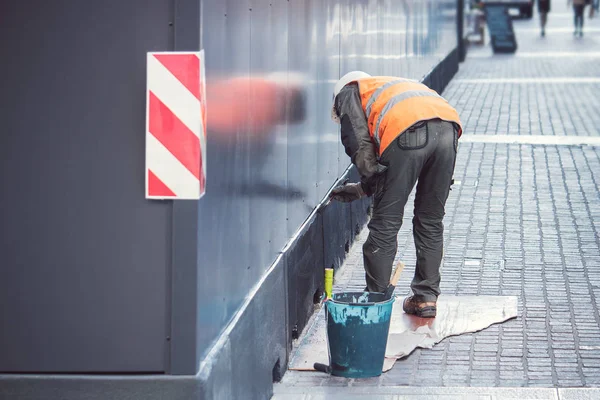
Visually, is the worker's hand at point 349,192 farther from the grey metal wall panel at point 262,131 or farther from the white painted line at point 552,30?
the white painted line at point 552,30

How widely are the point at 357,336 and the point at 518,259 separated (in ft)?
10.5

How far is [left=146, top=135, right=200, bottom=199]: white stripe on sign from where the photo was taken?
3850mm

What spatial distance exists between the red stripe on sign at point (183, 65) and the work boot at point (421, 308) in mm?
3447

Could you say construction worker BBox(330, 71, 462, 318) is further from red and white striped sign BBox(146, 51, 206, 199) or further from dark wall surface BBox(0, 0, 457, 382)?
red and white striped sign BBox(146, 51, 206, 199)

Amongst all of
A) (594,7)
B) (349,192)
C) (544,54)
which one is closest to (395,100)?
(349,192)

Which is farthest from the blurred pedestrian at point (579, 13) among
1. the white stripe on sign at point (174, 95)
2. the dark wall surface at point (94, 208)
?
the white stripe on sign at point (174, 95)

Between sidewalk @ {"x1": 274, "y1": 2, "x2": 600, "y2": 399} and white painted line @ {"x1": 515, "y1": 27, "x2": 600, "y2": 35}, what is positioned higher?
white painted line @ {"x1": 515, "y1": 27, "x2": 600, "y2": 35}

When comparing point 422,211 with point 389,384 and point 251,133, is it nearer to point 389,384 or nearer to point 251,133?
point 389,384

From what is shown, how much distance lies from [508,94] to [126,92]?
17194 mm

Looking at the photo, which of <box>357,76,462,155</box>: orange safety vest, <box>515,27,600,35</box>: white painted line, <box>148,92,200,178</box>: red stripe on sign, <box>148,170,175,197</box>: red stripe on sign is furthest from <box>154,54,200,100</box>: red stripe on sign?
<box>515,27,600,35</box>: white painted line

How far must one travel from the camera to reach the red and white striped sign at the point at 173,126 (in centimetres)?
382

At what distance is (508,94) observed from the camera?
20.4 meters

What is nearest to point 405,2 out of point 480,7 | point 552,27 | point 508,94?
point 508,94

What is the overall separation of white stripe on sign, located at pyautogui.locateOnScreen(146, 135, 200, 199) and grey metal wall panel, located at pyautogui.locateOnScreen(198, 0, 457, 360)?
138mm
